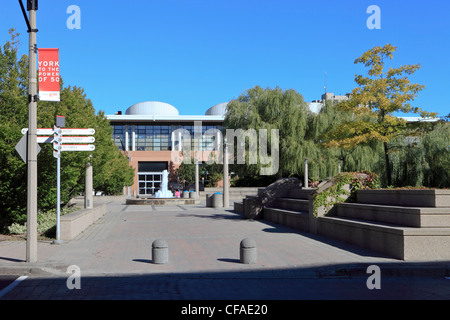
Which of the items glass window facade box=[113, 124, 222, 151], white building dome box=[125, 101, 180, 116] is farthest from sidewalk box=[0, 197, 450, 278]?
white building dome box=[125, 101, 180, 116]

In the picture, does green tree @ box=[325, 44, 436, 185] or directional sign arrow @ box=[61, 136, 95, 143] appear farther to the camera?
green tree @ box=[325, 44, 436, 185]

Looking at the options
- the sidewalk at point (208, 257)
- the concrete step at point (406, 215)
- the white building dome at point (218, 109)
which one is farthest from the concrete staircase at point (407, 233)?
the white building dome at point (218, 109)

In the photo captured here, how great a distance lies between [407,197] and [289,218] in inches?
250

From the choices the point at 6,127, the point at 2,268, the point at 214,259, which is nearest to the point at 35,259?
the point at 2,268

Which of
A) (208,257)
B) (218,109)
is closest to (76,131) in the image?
(208,257)

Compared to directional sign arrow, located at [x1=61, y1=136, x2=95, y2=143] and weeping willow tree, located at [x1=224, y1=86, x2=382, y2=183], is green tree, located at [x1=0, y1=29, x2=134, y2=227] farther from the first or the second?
weeping willow tree, located at [x1=224, y1=86, x2=382, y2=183]

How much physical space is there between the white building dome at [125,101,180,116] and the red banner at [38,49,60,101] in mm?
80009

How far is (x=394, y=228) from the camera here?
10.1m

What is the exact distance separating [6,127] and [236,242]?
8684 mm

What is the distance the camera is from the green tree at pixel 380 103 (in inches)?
681

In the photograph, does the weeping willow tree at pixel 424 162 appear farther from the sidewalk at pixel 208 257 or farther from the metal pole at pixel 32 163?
the metal pole at pixel 32 163

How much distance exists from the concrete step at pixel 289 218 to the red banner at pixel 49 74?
929cm

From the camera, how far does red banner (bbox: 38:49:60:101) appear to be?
10.6 meters

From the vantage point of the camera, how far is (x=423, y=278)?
866 cm
